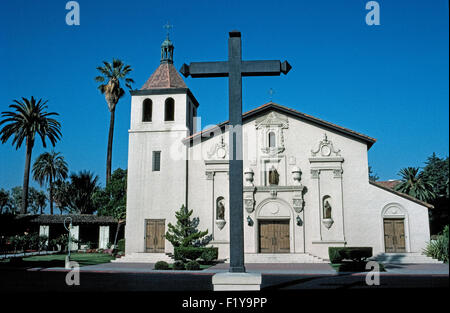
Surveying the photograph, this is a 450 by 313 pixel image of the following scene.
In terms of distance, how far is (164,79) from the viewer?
3186cm

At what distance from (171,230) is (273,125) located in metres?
10.2

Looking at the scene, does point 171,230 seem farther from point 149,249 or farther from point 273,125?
point 273,125

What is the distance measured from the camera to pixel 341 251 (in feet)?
83.7

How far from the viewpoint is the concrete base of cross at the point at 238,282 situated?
786 centimetres

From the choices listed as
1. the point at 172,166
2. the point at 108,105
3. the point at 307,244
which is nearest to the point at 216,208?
the point at 172,166

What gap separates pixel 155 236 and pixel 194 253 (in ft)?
12.7

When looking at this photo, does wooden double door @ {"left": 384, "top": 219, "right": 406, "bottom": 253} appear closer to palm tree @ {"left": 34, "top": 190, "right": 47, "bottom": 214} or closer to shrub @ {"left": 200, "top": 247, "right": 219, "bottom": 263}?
shrub @ {"left": 200, "top": 247, "right": 219, "bottom": 263}

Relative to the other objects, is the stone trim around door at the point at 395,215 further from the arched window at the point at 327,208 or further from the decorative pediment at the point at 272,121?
the decorative pediment at the point at 272,121

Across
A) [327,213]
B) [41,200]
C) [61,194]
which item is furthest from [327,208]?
[41,200]

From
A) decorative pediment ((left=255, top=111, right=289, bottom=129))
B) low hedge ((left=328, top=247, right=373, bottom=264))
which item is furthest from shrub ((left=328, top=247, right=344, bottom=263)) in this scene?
decorative pediment ((left=255, top=111, right=289, bottom=129))

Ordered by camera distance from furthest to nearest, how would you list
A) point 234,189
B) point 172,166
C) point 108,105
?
point 108,105 < point 172,166 < point 234,189

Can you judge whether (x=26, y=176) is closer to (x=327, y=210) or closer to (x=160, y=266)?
(x=160, y=266)

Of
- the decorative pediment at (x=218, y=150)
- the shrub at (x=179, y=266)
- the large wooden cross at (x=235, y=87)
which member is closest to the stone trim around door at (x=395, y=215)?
the decorative pediment at (x=218, y=150)

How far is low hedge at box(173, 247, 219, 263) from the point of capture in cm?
2606
